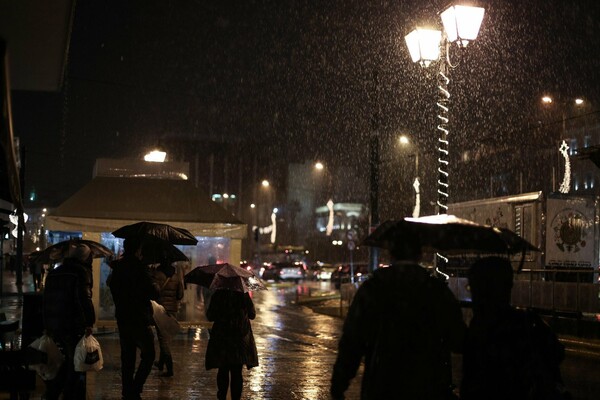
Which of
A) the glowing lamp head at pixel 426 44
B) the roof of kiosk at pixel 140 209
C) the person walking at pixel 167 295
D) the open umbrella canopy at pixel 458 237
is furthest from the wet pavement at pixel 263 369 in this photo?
the glowing lamp head at pixel 426 44

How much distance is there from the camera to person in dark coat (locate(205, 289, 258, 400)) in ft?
29.0

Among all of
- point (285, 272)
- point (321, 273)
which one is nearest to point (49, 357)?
point (285, 272)

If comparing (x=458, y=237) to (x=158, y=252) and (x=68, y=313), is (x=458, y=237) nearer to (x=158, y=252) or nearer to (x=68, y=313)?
(x=68, y=313)

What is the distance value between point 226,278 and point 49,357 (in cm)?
205

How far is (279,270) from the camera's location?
58.6 metres

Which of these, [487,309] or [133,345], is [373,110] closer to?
[133,345]

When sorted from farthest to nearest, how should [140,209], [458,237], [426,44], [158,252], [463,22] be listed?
[140,209], [426,44], [463,22], [158,252], [458,237]

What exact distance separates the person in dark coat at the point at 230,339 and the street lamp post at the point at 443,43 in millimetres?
5980

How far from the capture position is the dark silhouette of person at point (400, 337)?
4719 mm

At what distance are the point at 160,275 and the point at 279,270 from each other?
4561 cm

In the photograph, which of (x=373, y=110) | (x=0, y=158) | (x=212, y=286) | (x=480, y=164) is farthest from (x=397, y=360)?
(x=480, y=164)

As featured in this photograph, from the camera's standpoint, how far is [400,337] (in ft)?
15.6

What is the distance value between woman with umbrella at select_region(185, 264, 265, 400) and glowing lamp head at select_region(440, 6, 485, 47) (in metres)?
6.34

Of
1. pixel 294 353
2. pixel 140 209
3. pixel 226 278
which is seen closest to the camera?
pixel 226 278
